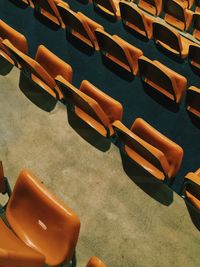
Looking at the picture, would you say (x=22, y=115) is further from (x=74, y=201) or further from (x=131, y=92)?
(x=131, y=92)

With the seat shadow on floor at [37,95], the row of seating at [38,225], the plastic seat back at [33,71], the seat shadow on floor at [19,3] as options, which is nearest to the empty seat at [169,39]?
the plastic seat back at [33,71]

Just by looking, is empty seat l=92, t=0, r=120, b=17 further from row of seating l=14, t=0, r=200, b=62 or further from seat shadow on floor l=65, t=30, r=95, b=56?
seat shadow on floor l=65, t=30, r=95, b=56

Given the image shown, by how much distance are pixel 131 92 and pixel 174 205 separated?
4.12 feet

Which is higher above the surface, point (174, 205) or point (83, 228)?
point (174, 205)

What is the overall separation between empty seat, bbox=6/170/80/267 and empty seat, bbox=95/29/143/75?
1.54m

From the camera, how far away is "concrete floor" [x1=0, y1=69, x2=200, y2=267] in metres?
2.04

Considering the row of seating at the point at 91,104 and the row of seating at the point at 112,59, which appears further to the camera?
the row of seating at the point at 112,59

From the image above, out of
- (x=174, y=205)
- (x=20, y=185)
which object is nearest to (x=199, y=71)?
(x=174, y=205)

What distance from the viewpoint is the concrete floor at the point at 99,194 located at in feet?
6.70

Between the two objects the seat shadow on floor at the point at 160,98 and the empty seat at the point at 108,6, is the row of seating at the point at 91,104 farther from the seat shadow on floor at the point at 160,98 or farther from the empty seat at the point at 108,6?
the empty seat at the point at 108,6

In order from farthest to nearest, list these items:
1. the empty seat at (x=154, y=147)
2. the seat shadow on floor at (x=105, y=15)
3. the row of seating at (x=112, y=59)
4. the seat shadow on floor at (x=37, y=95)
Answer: the seat shadow on floor at (x=105, y=15) < the row of seating at (x=112, y=59) < the seat shadow on floor at (x=37, y=95) < the empty seat at (x=154, y=147)

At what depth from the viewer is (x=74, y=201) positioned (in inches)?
→ 87.1

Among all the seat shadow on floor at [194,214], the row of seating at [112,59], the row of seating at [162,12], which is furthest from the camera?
the row of seating at [162,12]

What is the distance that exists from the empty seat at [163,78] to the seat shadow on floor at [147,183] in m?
0.77
